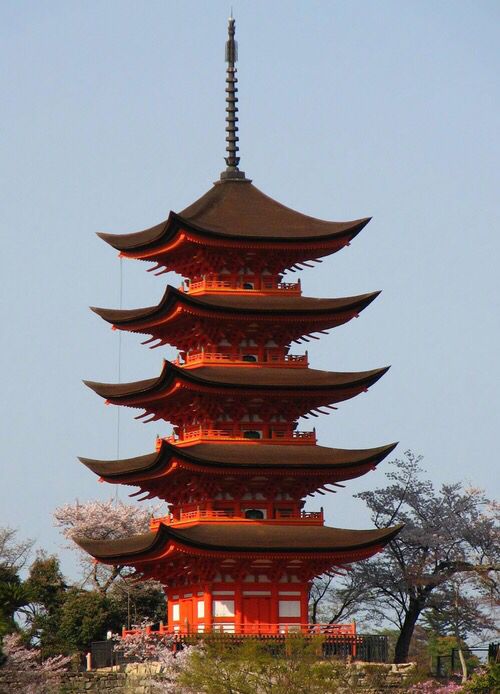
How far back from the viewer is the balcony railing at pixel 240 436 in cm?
8275

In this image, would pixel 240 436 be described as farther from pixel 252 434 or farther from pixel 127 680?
pixel 127 680

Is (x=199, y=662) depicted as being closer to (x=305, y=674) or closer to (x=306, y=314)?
(x=305, y=674)

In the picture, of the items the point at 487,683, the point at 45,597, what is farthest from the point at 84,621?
the point at 487,683

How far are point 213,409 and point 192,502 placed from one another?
4.00 m

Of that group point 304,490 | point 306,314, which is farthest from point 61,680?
point 306,314

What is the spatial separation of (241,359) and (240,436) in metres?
3.46

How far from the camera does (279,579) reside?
81.1m

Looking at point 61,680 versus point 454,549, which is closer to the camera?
point 61,680

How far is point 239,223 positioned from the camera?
281ft

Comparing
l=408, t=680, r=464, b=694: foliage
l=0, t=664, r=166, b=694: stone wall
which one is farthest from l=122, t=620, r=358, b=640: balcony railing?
l=408, t=680, r=464, b=694: foliage

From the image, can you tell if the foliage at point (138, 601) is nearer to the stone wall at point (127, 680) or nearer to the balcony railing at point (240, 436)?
the balcony railing at point (240, 436)

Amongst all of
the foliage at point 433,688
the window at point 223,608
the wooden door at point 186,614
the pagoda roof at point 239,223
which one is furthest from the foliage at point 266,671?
the pagoda roof at point 239,223

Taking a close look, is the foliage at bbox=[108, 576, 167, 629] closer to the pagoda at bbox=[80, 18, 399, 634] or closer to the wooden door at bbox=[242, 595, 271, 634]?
the pagoda at bbox=[80, 18, 399, 634]

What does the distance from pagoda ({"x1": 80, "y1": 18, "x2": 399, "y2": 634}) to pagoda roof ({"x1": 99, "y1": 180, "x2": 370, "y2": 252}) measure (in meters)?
0.09
